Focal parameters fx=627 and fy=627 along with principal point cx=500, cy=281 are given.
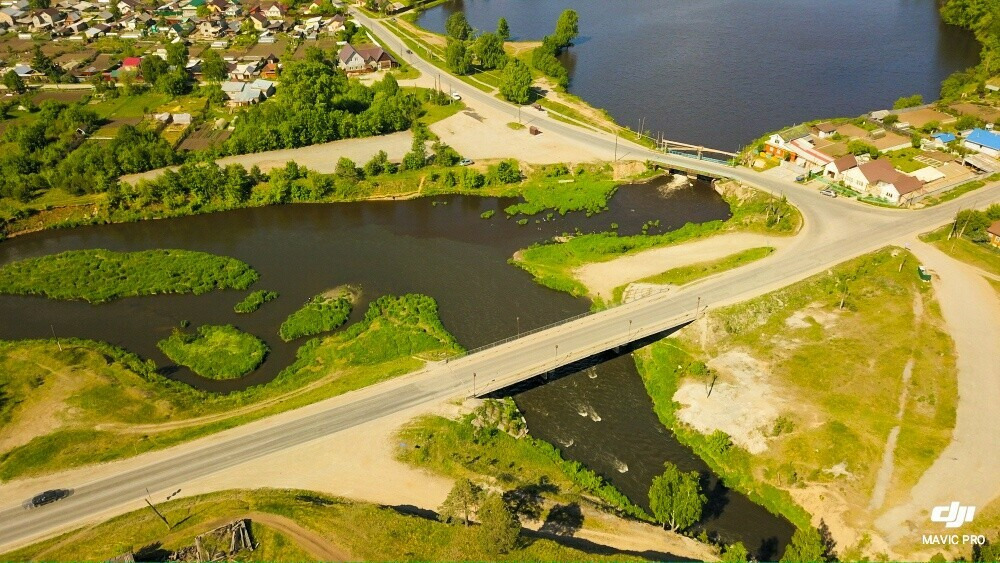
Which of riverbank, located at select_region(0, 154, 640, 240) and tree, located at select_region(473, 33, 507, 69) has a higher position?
tree, located at select_region(473, 33, 507, 69)

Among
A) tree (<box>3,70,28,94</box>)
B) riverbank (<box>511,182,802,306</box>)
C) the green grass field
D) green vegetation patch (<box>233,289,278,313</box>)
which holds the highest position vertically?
tree (<box>3,70,28,94</box>)

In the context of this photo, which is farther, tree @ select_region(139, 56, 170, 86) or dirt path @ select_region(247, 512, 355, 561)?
tree @ select_region(139, 56, 170, 86)

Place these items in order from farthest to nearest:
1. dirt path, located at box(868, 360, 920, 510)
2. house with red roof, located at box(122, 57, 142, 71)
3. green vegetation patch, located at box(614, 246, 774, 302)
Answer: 1. house with red roof, located at box(122, 57, 142, 71)
2. green vegetation patch, located at box(614, 246, 774, 302)
3. dirt path, located at box(868, 360, 920, 510)

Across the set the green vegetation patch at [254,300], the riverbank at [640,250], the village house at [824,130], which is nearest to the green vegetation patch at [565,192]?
the riverbank at [640,250]

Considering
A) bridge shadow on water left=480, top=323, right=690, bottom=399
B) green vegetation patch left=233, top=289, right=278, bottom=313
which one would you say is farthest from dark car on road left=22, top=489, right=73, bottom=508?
bridge shadow on water left=480, top=323, right=690, bottom=399

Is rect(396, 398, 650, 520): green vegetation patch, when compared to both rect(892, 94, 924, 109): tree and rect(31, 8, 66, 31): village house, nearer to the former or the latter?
rect(892, 94, 924, 109): tree

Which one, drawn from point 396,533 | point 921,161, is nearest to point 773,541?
point 396,533

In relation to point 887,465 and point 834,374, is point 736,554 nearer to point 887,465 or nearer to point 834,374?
point 887,465
